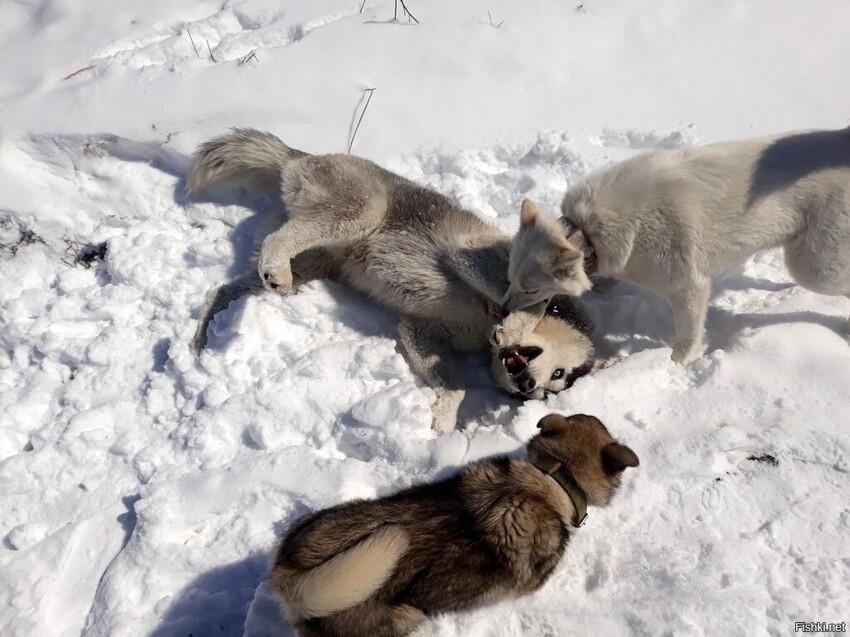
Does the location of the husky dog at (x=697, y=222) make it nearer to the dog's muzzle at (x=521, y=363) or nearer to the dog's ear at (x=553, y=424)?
the dog's muzzle at (x=521, y=363)

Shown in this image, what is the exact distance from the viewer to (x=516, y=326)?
4.03 m

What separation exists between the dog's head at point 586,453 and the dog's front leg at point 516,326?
80cm

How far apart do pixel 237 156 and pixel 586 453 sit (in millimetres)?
3644

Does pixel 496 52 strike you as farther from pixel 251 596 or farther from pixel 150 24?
pixel 251 596

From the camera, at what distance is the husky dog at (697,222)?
11.8ft

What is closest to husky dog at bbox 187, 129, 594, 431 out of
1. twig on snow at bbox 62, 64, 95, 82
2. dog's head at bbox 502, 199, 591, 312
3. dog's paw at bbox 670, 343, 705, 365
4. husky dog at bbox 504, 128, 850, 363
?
dog's head at bbox 502, 199, 591, 312

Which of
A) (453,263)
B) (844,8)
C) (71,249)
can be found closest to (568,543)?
(453,263)

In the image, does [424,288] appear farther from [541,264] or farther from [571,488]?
[571,488]

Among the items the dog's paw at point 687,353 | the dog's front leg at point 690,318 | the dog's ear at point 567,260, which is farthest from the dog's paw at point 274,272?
the dog's paw at point 687,353

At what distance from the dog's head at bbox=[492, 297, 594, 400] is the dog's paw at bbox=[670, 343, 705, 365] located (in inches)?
23.5

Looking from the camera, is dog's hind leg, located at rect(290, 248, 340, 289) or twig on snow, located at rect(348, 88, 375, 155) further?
twig on snow, located at rect(348, 88, 375, 155)

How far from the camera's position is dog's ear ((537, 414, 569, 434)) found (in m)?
3.28

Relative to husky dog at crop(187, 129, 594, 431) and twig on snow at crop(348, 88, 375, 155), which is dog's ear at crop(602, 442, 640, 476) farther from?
twig on snow at crop(348, 88, 375, 155)

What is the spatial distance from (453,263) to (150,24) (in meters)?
4.39
